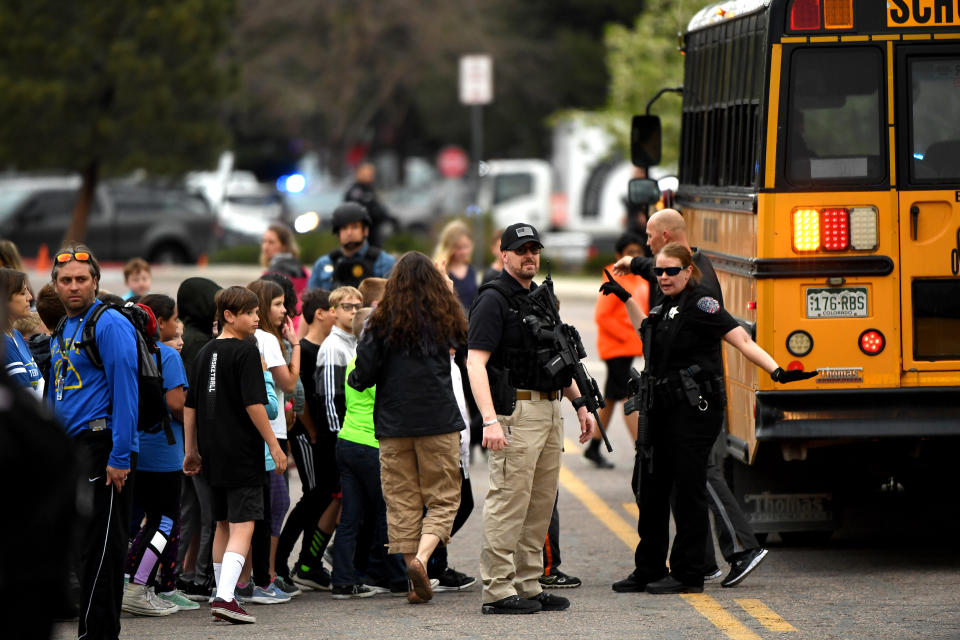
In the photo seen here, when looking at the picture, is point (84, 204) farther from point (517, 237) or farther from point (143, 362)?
point (143, 362)

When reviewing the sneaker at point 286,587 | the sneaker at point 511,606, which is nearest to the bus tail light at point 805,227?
the sneaker at point 511,606

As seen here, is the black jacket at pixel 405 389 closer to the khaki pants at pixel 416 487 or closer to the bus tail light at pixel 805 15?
the khaki pants at pixel 416 487

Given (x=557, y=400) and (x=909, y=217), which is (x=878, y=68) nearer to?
(x=909, y=217)

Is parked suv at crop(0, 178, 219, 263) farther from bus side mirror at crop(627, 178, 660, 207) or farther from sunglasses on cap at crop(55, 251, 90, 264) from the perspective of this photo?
sunglasses on cap at crop(55, 251, 90, 264)

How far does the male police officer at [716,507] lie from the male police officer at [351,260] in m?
2.76

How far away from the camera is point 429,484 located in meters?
7.52

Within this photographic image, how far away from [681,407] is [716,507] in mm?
747

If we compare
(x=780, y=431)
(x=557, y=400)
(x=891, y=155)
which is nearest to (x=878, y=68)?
(x=891, y=155)

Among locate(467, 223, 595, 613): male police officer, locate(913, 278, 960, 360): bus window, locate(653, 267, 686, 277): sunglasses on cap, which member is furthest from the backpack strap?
locate(913, 278, 960, 360): bus window

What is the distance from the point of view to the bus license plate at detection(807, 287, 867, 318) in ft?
26.0

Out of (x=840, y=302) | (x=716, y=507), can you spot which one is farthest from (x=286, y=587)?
(x=840, y=302)

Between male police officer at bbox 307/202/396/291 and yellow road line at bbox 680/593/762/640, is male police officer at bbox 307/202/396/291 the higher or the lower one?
the higher one

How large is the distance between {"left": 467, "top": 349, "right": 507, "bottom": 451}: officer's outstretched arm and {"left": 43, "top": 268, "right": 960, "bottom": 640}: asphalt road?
0.84 m

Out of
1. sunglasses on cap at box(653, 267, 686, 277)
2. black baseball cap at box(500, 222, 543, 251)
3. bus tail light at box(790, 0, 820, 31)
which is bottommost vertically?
sunglasses on cap at box(653, 267, 686, 277)
